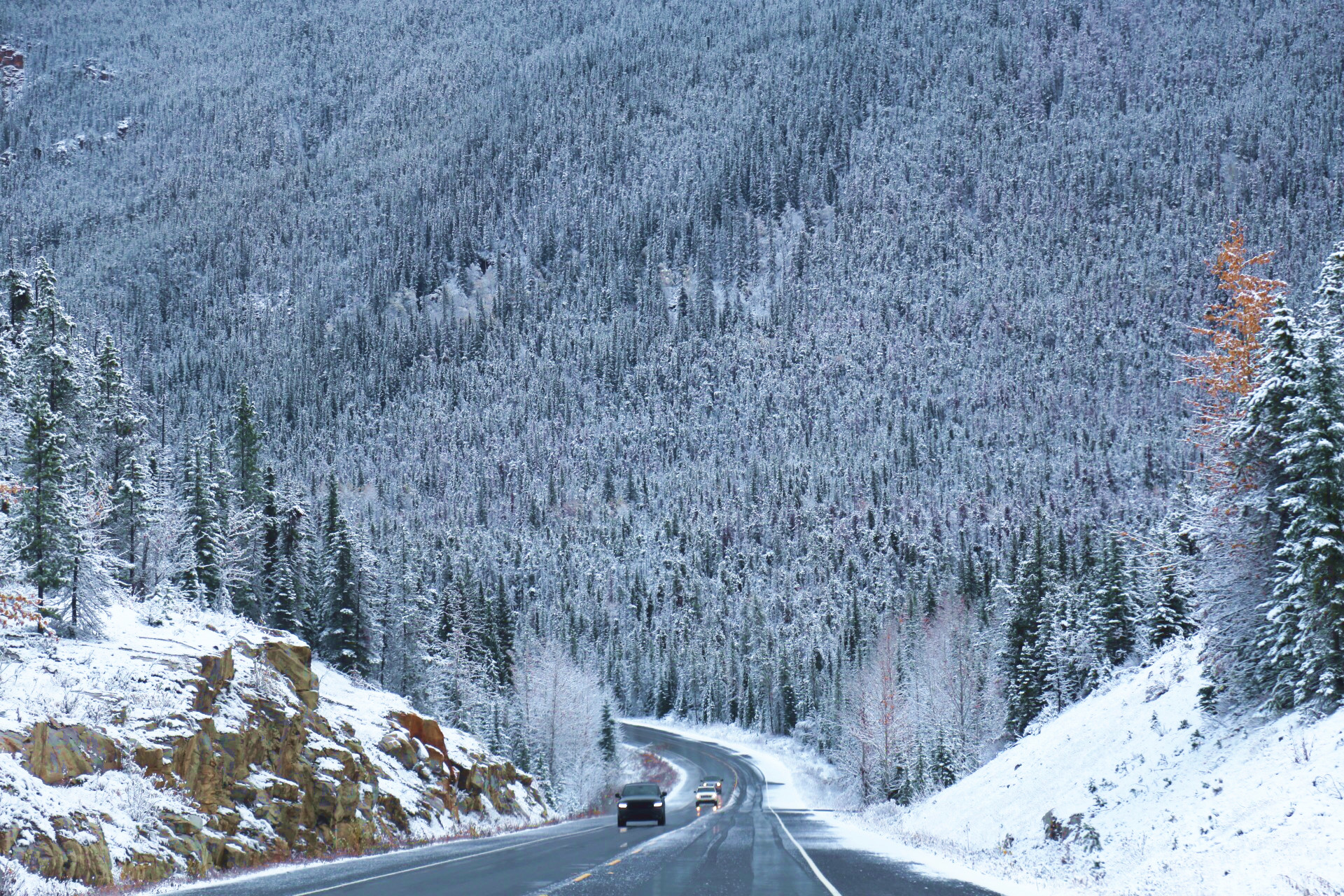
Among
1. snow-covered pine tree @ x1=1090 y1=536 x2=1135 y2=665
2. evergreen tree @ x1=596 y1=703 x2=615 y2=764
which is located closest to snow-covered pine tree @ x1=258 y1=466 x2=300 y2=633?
evergreen tree @ x1=596 y1=703 x2=615 y2=764

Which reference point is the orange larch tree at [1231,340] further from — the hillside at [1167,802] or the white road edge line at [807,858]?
the white road edge line at [807,858]

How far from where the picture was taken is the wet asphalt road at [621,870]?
49.1ft

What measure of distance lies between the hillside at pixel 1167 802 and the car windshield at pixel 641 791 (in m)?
9.79

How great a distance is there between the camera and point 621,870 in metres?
18.4

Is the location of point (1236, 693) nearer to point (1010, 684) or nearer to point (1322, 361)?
point (1322, 361)

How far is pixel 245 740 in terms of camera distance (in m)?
23.5

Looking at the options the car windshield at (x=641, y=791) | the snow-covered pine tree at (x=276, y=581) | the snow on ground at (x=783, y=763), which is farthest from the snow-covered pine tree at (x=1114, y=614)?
the snow-covered pine tree at (x=276, y=581)

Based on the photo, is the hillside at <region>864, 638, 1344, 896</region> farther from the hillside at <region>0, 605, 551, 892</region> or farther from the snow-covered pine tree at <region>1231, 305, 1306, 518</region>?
the hillside at <region>0, 605, 551, 892</region>

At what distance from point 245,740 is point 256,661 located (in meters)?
4.27

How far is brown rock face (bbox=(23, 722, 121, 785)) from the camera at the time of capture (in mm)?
17859

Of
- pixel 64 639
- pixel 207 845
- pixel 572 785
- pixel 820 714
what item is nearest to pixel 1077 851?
pixel 207 845

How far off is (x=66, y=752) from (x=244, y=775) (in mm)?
5177

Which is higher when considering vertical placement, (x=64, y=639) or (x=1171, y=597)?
(x=64, y=639)

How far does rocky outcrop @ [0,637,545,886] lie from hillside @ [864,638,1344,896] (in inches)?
634
